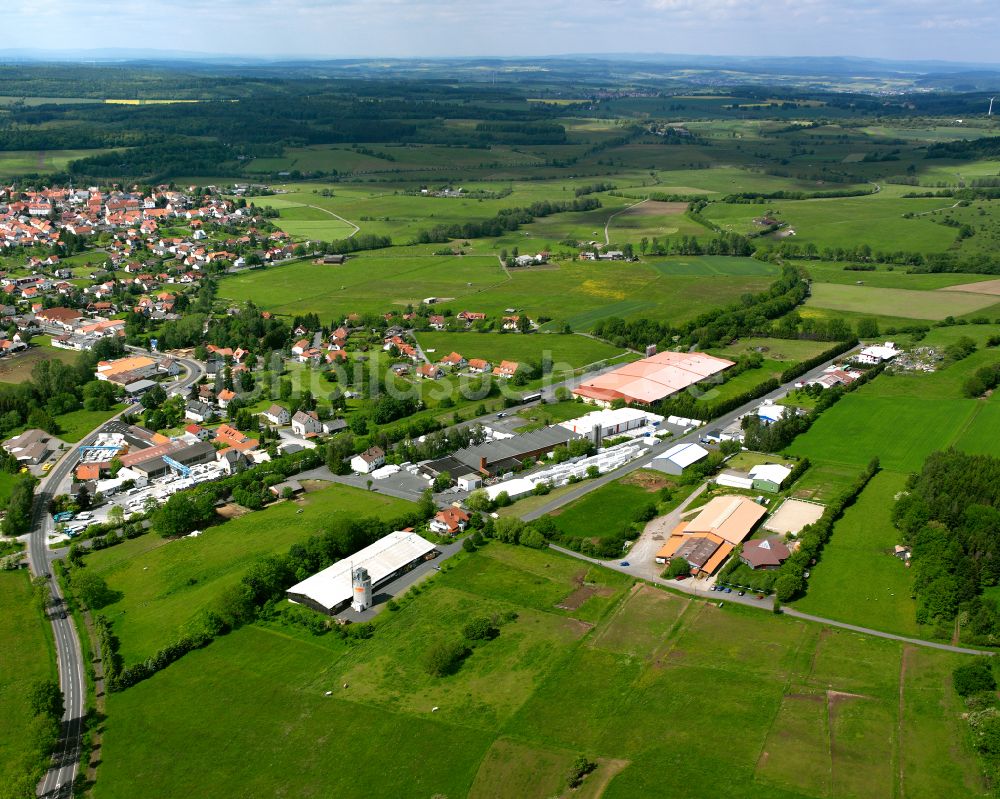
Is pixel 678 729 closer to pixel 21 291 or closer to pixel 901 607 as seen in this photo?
pixel 901 607

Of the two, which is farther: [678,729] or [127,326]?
[127,326]

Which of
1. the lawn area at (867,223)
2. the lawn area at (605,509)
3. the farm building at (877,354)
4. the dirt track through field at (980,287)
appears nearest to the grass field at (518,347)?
the farm building at (877,354)

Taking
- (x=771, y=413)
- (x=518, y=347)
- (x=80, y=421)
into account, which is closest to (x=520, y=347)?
(x=518, y=347)

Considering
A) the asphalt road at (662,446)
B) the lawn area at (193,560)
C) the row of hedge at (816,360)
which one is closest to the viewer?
the lawn area at (193,560)

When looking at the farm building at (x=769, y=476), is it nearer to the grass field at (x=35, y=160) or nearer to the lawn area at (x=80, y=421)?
the lawn area at (x=80, y=421)

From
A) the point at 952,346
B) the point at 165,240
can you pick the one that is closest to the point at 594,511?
the point at 952,346

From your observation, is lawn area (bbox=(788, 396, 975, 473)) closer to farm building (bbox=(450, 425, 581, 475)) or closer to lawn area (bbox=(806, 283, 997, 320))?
farm building (bbox=(450, 425, 581, 475))

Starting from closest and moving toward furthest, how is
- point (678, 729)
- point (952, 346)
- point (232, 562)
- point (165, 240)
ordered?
point (678, 729), point (232, 562), point (952, 346), point (165, 240)
